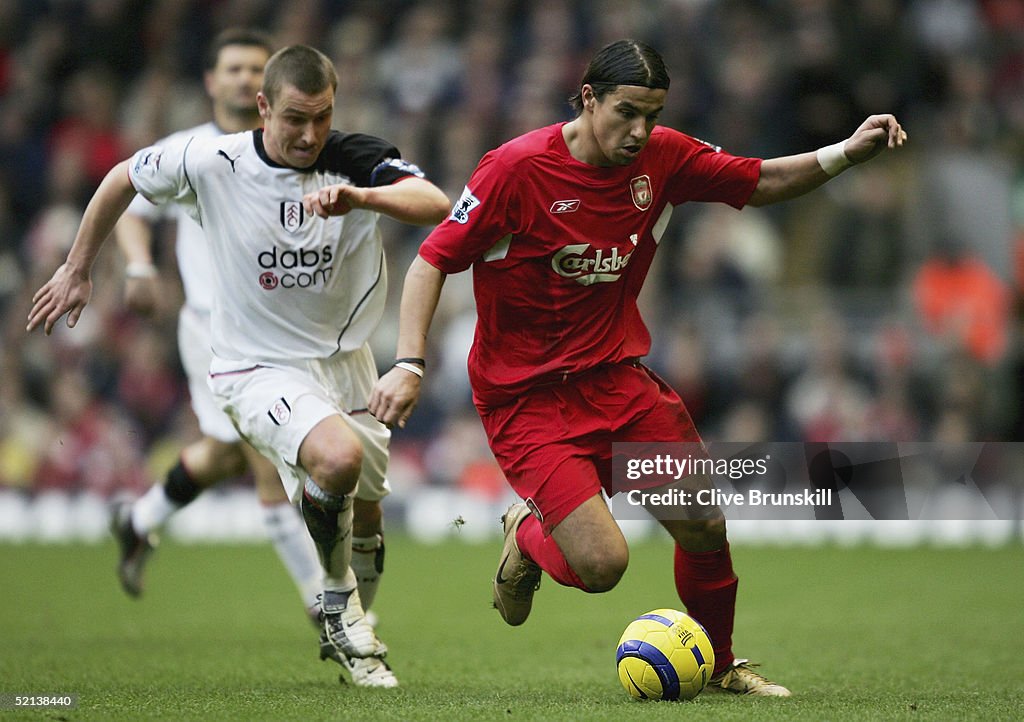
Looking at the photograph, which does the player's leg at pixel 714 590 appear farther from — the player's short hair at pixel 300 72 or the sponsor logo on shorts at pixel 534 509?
the player's short hair at pixel 300 72

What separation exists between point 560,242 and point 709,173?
28.5 inches

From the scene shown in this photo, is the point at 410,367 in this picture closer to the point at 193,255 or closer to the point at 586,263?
the point at 586,263

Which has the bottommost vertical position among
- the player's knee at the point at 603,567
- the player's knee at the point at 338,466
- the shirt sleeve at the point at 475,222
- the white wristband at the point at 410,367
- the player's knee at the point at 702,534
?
the player's knee at the point at 603,567

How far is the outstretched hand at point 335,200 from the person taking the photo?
5.57 meters

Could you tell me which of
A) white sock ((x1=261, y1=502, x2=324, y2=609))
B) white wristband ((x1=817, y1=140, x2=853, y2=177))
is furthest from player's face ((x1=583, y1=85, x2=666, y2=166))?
white sock ((x1=261, y1=502, x2=324, y2=609))

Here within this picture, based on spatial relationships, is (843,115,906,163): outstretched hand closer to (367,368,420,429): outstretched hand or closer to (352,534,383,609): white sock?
(367,368,420,429): outstretched hand

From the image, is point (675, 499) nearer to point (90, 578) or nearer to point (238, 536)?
point (90, 578)

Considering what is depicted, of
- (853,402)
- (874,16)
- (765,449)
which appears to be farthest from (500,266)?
(874,16)

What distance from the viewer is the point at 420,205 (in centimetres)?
601

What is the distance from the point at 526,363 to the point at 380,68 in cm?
1144

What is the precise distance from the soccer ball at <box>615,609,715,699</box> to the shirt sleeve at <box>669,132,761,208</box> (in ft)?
5.68

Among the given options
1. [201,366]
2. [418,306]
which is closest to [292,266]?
[418,306]

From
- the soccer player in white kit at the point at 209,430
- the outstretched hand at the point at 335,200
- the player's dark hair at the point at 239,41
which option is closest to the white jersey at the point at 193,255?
the soccer player in white kit at the point at 209,430

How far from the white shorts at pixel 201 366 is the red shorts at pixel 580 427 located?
2.65 m
